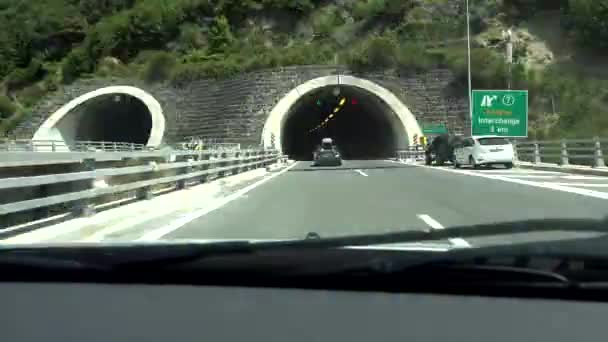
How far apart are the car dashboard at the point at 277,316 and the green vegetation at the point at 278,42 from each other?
4259 cm

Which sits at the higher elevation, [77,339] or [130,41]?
[130,41]

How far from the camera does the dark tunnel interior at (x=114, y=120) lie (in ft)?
189

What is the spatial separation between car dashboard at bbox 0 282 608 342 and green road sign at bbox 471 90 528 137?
93.6ft

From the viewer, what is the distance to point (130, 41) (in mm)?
67188

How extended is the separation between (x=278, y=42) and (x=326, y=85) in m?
18.6

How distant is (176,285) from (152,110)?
52938 mm

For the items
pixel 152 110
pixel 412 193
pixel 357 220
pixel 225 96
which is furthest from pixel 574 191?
pixel 152 110

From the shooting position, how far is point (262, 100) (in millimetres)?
50594

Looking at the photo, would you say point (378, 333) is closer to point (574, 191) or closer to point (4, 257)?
point (4, 257)

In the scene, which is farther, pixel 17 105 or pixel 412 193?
pixel 17 105

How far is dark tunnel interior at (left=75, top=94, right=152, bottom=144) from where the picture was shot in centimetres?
5775

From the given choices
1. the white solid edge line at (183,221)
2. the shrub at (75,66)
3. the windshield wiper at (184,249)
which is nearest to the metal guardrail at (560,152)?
the white solid edge line at (183,221)

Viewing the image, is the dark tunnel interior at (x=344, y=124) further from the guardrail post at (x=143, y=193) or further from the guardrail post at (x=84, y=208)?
the guardrail post at (x=84, y=208)

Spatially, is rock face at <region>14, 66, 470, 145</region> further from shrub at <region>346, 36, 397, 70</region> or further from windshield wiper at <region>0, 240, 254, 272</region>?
windshield wiper at <region>0, 240, 254, 272</region>
